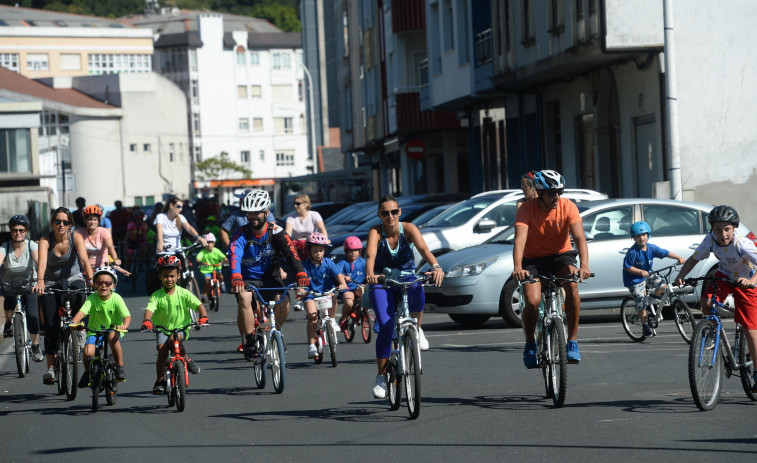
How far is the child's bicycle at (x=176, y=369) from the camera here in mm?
10180

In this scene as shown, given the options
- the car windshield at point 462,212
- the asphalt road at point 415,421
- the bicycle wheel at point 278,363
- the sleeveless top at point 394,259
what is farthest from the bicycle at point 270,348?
the car windshield at point 462,212

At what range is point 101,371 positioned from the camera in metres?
10.6

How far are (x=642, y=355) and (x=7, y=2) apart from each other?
14585 cm

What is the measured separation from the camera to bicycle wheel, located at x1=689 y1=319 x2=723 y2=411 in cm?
912

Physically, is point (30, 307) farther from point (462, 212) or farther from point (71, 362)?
point (462, 212)

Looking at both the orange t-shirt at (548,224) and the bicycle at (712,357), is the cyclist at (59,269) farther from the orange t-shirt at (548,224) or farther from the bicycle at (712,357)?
the bicycle at (712,357)

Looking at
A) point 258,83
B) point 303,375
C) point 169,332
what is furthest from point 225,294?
point 258,83

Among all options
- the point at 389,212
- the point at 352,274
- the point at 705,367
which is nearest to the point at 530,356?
the point at 705,367

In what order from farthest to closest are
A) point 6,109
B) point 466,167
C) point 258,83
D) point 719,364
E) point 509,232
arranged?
1. point 258,83
2. point 6,109
3. point 466,167
4. point 509,232
5. point 719,364

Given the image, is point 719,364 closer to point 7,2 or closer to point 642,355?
point 642,355

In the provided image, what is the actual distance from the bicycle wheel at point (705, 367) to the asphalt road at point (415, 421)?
0.43 ft

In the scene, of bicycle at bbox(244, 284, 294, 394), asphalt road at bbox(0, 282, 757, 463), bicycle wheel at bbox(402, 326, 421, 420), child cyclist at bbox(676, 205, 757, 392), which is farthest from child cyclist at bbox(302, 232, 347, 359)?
child cyclist at bbox(676, 205, 757, 392)

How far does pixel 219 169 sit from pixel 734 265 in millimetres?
123160

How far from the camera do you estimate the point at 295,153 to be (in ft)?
482
